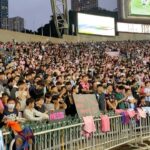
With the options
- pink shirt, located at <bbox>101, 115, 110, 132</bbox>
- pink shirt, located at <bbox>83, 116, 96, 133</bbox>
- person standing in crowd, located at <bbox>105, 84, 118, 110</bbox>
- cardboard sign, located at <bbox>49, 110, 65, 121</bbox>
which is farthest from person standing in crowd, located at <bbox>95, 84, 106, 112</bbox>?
cardboard sign, located at <bbox>49, 110, 65, 121</bbox>

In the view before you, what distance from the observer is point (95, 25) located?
54938 mm

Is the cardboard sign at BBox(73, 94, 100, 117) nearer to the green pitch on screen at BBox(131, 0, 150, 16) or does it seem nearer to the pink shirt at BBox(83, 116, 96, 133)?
→ the pink shirt at BBox(83, 116, 96, 133)

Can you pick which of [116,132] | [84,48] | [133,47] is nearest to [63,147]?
[116,132]

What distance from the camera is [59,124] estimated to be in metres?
9.84

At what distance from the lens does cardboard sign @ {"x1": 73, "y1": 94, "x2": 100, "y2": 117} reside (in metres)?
11.4

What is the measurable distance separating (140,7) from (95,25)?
2099cm

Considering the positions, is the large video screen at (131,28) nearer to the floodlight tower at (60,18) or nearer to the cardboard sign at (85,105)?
the floodlight tower at (60,18)

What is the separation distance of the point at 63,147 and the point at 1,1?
422 ft

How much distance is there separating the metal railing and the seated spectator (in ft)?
1.12

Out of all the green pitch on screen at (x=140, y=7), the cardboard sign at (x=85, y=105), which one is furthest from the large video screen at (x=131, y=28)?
the cardboard sign at (x=85, y=105)

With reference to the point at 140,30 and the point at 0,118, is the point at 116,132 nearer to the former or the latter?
the point at 0,118

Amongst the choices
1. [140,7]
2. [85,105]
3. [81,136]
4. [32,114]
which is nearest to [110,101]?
[85,105]

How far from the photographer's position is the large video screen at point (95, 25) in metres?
53.2

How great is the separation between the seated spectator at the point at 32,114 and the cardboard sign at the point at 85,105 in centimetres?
145
